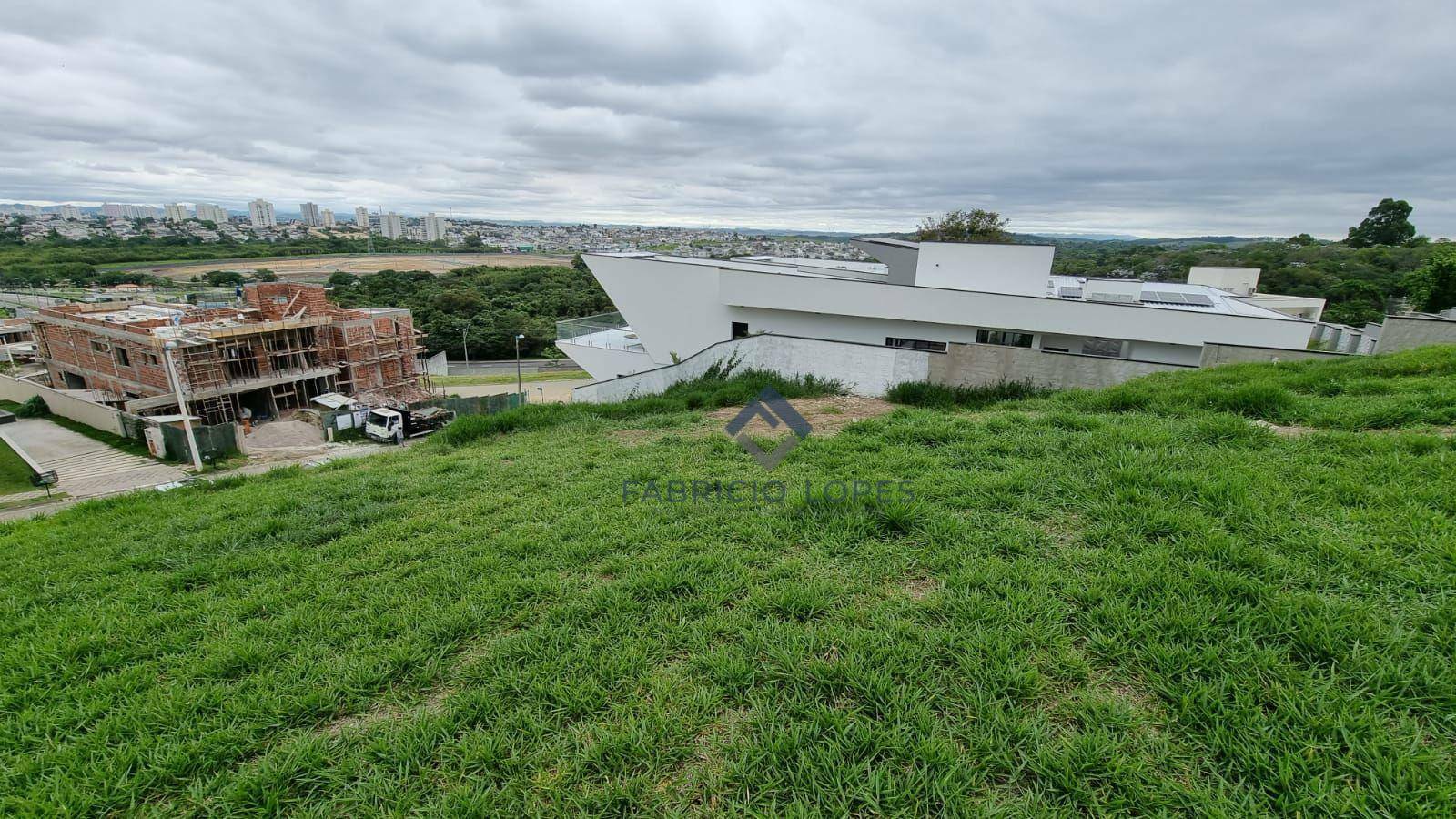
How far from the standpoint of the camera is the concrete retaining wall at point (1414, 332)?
9.26 m

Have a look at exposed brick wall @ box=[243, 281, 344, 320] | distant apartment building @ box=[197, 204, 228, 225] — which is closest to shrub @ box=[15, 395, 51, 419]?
exposed brick wall @ box=[243, 281, 344, 320]

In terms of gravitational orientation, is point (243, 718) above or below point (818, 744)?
below

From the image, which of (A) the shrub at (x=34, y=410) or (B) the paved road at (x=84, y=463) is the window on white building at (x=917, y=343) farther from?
(A) the shrub at (x=34, y=410)

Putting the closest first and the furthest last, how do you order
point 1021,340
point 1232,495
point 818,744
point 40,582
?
point 818,744 < point 1232,495 < point 40,582 < point 1021,340

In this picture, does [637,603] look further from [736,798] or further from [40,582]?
[40,582]

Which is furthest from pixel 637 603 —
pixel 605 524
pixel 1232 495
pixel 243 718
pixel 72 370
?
pixel 72 370

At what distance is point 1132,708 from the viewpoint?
1926 mm

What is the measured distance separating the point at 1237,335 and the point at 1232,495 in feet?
43.8

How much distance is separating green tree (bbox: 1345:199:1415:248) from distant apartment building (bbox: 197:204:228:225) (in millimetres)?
176858

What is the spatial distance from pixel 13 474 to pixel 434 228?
424 ft

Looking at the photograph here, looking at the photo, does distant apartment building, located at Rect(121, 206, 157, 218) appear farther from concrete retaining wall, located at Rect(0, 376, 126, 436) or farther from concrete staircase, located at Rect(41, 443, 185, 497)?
concrete staircase, located at Rect(41, 443, 185, 497)

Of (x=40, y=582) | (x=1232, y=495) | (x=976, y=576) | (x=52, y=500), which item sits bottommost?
(x=52, y=500)

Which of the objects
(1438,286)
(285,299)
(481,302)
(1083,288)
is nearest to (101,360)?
(285,299)

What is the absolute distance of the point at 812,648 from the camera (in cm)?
235
